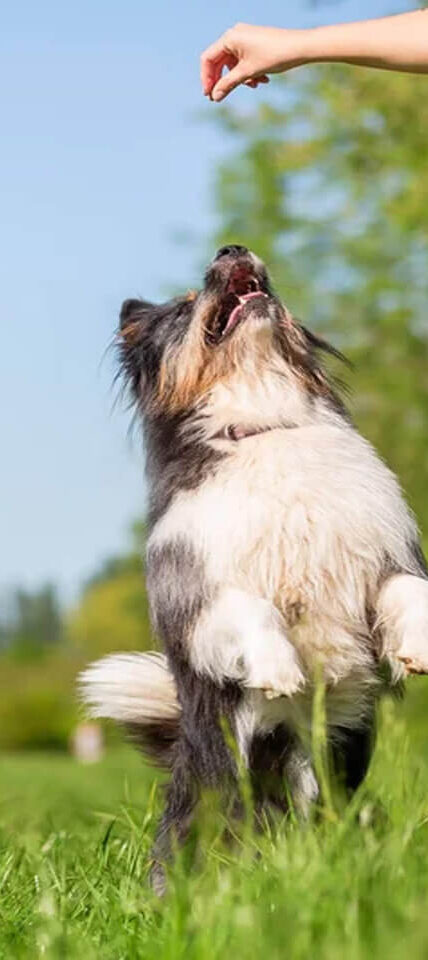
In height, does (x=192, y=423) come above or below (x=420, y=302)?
below

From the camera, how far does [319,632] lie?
15.8 feet

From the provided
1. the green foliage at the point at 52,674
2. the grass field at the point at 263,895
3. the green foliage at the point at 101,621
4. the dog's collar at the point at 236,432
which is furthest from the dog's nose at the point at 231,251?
the green foliage at the point at 101,621

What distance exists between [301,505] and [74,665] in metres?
37.7

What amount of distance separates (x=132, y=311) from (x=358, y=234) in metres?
15.4

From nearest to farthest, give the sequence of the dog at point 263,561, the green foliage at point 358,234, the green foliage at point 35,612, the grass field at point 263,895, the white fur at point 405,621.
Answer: the grass field at point 263,895 < the white fur at point 405,621 < the dog at point 263,561 < the green foliage at point 358,234 < the green foliage at point 35,612

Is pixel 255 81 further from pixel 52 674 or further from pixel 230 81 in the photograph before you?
pixel 52 674

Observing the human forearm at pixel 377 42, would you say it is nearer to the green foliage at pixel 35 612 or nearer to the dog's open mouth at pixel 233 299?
the dog's open mouth at pixel 233 299

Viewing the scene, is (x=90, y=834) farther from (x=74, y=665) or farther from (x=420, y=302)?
(x=74, y=665)

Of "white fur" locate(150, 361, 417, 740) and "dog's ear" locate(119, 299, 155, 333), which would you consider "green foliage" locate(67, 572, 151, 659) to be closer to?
"dog's ear" locate(119, 299, 155, 333)

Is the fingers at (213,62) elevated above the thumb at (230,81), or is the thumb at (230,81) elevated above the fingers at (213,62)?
the fingers at (213,62)

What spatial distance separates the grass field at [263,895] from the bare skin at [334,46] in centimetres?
204

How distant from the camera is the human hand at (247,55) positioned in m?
4.93

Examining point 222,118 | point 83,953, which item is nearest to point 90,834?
point 83,953

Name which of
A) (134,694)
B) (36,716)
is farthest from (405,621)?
(36,716)
